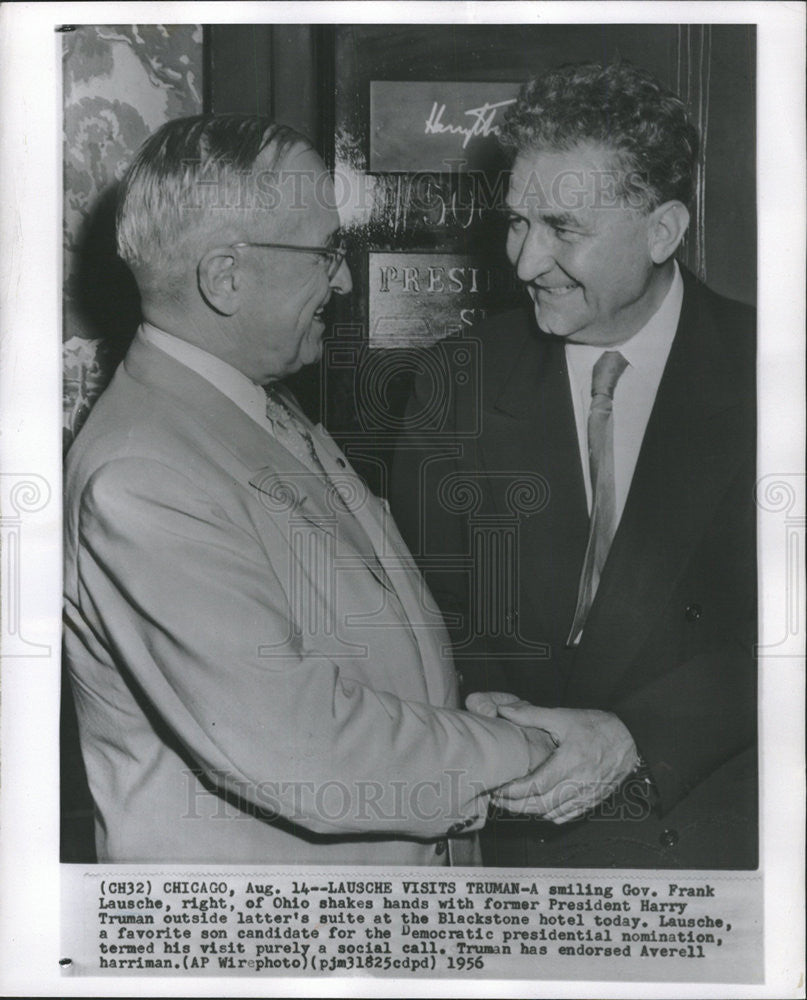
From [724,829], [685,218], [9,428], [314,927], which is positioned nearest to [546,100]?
[685,218]

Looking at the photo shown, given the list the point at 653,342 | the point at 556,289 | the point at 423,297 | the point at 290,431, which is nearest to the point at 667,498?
the point at 653,342

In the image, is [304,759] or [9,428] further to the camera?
[9,428]

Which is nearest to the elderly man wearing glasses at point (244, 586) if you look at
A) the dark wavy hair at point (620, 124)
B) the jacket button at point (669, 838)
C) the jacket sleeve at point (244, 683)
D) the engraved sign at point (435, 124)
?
the jacket sleeve at point (244, 683)

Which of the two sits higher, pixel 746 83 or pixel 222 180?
pixel 746 83

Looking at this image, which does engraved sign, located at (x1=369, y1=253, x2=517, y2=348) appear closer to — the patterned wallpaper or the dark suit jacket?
the dark suit jacket

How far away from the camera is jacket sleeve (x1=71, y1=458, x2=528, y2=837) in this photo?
5.14 ft

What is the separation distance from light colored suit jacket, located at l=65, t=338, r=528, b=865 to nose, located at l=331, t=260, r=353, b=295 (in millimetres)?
241

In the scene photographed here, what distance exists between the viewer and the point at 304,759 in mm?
1583

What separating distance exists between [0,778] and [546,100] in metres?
1.37

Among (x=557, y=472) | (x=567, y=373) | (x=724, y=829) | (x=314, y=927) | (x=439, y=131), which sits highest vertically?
(x=439, y=131)

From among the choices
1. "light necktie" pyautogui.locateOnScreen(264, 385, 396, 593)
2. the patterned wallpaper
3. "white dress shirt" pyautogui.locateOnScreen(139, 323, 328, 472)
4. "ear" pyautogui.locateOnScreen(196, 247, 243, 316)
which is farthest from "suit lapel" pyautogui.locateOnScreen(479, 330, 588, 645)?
the patterned wallpaper

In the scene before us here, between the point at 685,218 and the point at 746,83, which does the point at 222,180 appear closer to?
the point at 685,218

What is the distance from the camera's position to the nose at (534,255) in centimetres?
164

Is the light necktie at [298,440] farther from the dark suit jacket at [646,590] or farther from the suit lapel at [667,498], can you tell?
the suit lapel at [667,498]
